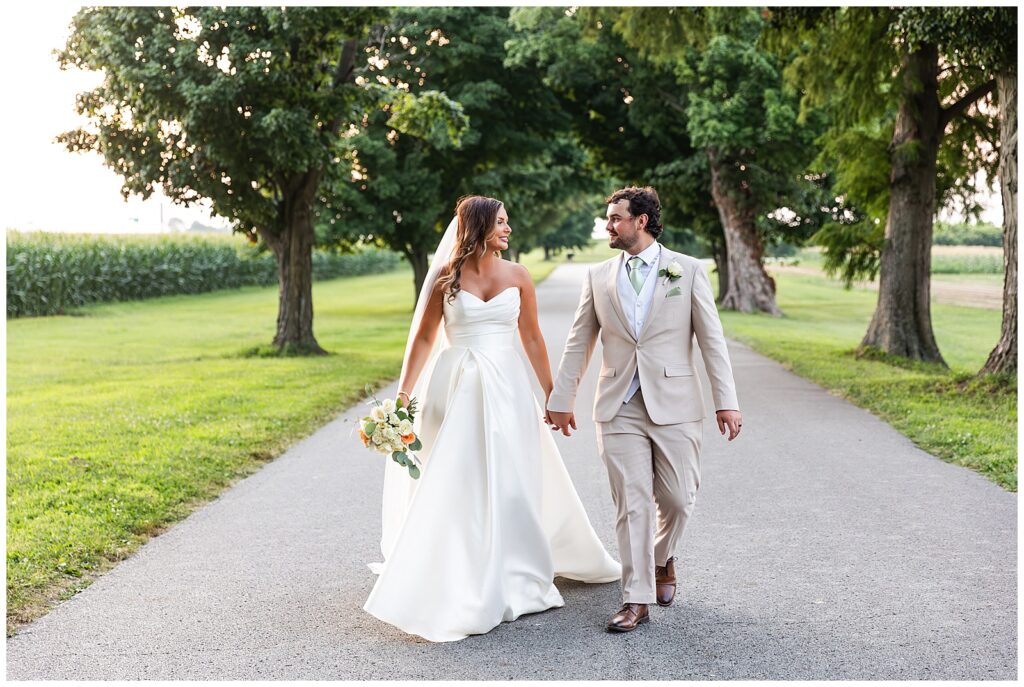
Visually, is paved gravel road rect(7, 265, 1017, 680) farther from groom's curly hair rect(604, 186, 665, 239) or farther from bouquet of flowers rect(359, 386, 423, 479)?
groom's curly hair rect(604, 186, 665, 239)

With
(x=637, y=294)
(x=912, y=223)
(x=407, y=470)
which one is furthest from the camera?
→ (x=912, y=223)

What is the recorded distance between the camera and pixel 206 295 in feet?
159

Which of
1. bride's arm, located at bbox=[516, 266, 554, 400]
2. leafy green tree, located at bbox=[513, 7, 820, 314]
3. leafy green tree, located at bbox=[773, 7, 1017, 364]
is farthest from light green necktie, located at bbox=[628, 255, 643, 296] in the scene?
leafy green tree, located at bbox=[513, 7, 820, 314]

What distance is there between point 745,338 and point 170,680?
20863 mm

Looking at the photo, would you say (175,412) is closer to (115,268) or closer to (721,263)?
(115,268)

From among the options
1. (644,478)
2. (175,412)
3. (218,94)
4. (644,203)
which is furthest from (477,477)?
(218,94)

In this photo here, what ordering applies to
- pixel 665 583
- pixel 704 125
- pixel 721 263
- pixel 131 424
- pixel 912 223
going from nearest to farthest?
pixel 665 583 → pixel 131 424 → pixel 912 223 → pixel 704 125 → pixel 721 263

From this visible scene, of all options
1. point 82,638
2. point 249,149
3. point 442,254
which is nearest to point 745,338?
point 249,149

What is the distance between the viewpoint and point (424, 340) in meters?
5.73

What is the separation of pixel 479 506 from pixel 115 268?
3761 cm

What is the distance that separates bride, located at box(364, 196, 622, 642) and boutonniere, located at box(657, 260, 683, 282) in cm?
81

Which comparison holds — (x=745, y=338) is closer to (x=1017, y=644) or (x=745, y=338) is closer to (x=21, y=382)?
(x=21, y=382)

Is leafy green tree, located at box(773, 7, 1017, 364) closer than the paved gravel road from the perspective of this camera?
No

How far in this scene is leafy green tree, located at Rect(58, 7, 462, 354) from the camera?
54.6 ft
